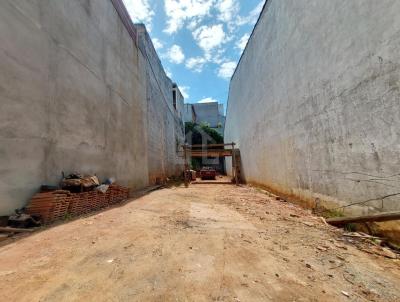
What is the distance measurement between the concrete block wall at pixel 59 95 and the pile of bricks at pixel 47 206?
0.18m

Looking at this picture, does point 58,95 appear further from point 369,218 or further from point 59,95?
point 369,218

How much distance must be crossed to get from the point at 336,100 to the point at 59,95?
5.48 meters

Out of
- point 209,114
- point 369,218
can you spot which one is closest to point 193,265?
point 369,218

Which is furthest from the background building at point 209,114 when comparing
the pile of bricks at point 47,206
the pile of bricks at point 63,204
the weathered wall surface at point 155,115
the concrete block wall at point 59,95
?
the pile of bricks at point 47,206

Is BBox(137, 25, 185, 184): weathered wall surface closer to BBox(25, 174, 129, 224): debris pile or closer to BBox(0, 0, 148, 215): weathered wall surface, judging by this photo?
BBox(0, 0, 148, 215): weathered wall surface

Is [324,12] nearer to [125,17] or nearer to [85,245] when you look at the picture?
[85,245]

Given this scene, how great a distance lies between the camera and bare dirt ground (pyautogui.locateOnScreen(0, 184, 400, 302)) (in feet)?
5.50

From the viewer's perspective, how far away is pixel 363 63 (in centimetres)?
291

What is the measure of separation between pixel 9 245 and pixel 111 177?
13.5 feet

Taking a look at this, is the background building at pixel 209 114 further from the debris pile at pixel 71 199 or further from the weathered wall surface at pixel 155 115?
the debris pile at pixel 71 199

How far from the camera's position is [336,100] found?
3.57 meters

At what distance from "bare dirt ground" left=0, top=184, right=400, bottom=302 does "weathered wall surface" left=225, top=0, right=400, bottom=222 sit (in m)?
0.99

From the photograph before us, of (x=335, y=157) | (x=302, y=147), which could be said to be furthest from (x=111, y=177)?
(x=335, y=157)

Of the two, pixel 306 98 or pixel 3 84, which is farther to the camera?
pixel 306 98
